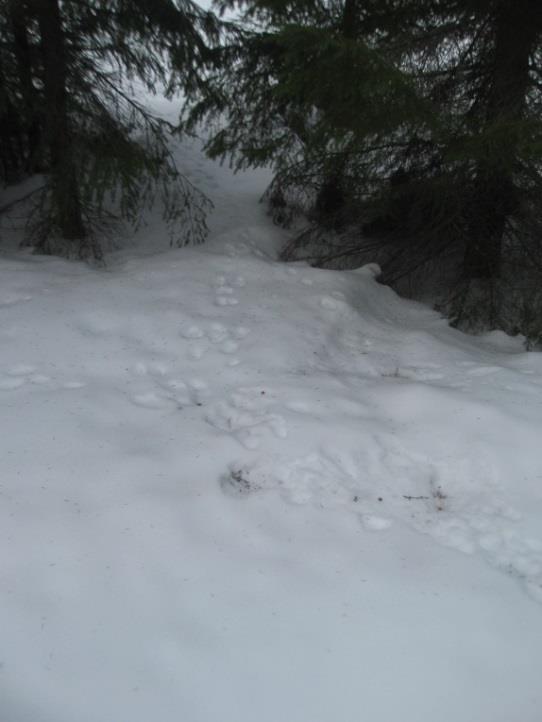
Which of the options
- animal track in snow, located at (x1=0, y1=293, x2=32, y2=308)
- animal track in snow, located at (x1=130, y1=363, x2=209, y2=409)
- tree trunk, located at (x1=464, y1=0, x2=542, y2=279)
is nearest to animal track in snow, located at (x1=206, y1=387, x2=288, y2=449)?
animal track in snow, located at (x1=130, y1=363, x2=209, y2=409)

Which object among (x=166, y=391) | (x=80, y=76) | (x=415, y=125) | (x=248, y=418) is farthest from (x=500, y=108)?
(x=80, y=76)

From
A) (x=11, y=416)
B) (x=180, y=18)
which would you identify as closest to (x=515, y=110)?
(x=180, y=18)

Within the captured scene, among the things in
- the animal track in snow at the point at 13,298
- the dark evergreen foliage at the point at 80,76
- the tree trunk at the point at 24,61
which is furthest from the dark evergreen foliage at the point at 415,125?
the animal track in snow at the point at 13,298

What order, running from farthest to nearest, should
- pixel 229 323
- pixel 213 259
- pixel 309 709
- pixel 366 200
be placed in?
1. pixel 366 200
2. pixel 213 259
3. pixel 229 323
4. pixel 309 709

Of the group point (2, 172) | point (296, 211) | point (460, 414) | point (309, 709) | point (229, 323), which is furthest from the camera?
point (296, 211)

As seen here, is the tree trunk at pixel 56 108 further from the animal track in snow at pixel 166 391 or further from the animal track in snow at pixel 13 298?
the animal track in snow at pixel 166 391

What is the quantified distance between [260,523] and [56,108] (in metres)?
5.61

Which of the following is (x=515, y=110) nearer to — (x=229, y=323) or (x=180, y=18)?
(x=229, y=323)

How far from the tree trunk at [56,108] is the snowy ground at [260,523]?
2.19 metres

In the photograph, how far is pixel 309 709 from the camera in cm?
162

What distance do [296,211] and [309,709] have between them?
26.4 ft

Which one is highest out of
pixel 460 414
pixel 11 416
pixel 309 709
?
pixel 460 414

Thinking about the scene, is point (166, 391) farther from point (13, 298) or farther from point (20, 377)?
point (13, 298)

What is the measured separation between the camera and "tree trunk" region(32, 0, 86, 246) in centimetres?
545
